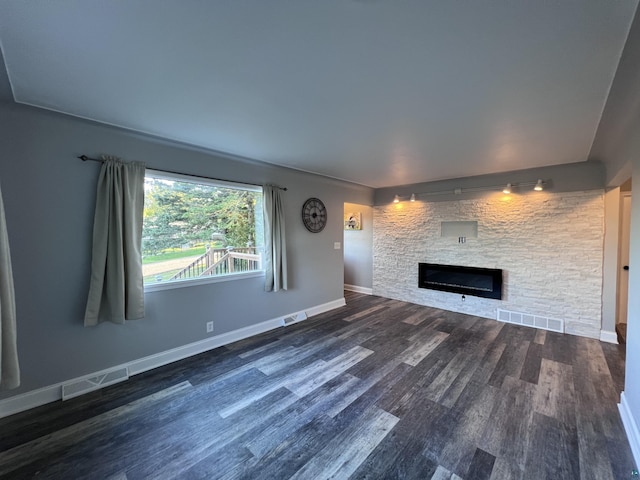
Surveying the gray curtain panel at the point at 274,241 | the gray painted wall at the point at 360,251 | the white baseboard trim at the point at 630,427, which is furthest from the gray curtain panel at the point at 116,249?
the gray painted wall at the point at 360,251

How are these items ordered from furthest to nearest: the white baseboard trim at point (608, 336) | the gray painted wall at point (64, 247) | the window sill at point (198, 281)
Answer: the white baseboard trim at point (608, 336) < the window sill at point (198, 281) < the gray painted wall at point (64, 247)

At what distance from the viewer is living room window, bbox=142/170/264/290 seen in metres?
2.89

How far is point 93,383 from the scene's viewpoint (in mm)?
2453

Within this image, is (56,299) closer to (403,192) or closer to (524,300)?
(403,192)

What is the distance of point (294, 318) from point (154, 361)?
6.47 ft

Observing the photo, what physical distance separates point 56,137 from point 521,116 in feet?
13.1

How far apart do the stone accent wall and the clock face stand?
181 centimetres

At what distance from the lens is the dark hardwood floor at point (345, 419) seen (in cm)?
166

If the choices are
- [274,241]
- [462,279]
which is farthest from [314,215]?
[462,279]

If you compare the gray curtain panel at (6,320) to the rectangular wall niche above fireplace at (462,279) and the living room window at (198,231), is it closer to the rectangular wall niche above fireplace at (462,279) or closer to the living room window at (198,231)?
the living room window at (198,231)

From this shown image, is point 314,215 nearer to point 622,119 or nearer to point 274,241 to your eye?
point 274,241

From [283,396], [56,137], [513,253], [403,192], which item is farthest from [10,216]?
[513,253]

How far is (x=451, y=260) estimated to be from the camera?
483 centimetres

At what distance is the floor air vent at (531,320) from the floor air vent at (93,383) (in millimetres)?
5279
